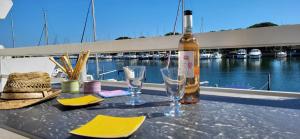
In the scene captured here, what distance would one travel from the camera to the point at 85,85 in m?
1.22

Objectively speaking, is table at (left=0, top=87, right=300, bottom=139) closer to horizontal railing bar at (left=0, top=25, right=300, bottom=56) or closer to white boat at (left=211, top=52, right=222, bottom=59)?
horizontal railing bar at (left=0, top=25, right=300, bottom=56)

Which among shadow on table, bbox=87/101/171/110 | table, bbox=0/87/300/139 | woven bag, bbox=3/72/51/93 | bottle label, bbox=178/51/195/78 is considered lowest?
Result: table, bbox=0/87/300/139

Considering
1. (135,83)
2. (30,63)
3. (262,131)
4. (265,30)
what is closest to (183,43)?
(135,83)

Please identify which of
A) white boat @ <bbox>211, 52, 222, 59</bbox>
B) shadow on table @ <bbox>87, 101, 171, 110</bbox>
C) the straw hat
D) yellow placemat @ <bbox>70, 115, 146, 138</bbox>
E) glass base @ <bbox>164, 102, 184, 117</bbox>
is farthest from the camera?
white boat @ <bbox>211, 52, 222, 59</bbox>

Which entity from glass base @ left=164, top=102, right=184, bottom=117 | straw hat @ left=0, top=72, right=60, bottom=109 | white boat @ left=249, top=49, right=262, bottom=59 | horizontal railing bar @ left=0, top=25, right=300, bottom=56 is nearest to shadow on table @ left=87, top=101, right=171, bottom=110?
glass base @ left=164, top=102, right=184, bottom=117

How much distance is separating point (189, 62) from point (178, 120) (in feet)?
0.88

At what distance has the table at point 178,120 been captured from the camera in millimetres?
542

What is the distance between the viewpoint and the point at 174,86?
724 mm

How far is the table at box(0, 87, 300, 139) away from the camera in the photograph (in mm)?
542

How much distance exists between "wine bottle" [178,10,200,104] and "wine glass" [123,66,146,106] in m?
0.14

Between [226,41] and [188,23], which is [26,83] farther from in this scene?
[226,41]

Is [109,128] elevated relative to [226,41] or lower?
lower

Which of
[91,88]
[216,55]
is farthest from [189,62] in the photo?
[216,55]

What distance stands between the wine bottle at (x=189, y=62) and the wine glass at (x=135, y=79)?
137 millimetres
